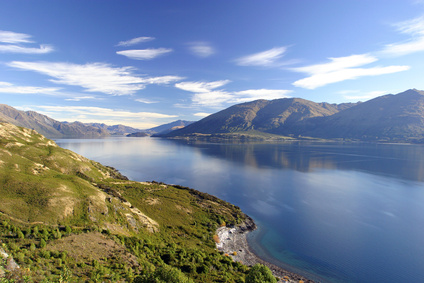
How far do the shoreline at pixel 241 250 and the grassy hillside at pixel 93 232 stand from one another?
2.77 metres

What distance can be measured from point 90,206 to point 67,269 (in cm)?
1890

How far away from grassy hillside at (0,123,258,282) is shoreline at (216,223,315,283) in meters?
2.77

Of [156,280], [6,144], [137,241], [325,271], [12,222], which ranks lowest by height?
[325,271]

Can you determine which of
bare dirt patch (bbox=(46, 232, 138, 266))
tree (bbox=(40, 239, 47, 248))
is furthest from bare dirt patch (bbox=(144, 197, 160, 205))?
tree (bbox=(40, 239, 47, 248))

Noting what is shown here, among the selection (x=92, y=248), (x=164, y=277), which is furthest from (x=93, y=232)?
(x=164, y=277)

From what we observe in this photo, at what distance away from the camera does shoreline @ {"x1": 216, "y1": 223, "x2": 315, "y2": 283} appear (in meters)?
41.6

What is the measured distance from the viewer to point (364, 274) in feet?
140

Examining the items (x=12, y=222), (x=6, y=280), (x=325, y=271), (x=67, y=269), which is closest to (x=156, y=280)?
(x=67, y=269)

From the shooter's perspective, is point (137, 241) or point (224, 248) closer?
point (137, 241)

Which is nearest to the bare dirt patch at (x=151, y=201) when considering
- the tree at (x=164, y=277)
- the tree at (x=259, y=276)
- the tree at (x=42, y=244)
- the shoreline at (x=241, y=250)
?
the shoreline at (x=241, y=250)

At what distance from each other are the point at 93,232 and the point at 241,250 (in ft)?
105

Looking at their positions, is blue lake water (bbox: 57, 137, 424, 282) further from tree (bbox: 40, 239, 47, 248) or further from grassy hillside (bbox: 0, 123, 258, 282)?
tree (bbox: 40, 239, 47, 248)

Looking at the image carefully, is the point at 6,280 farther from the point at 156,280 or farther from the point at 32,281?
the point at 156,280

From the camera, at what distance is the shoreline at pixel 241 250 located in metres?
41.6
